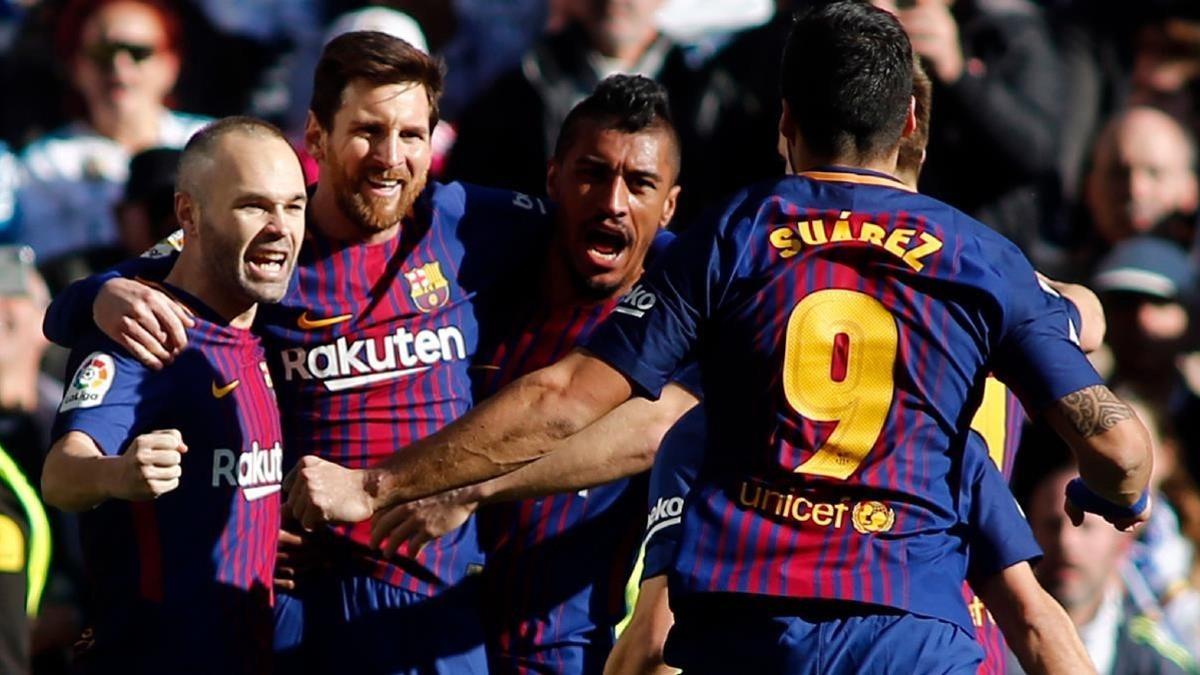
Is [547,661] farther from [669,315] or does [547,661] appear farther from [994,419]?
[669,315]

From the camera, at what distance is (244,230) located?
6078mm

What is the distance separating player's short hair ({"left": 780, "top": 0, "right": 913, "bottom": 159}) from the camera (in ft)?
17.4

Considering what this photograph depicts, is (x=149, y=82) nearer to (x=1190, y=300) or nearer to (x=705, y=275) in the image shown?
(x=1190, y=300)

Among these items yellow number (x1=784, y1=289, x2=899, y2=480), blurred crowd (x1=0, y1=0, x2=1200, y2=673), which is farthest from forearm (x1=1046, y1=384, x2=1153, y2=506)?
blurred crowd (x1=0, y1=0, x2=1200, y2=673)

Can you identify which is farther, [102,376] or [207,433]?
[207,433]

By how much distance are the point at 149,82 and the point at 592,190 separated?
396 cm

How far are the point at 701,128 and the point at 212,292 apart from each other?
3.27 m

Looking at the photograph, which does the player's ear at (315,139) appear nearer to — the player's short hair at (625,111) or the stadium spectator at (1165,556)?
the player's short hair at (625,111)

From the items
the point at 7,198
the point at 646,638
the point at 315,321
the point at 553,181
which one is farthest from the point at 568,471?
the point at 7,198

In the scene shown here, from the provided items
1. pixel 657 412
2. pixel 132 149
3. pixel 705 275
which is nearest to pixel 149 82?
pixel 132 149

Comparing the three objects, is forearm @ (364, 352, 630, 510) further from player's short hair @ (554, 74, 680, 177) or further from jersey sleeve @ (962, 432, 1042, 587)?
player's short hair @ (554, 74, 680, 177)

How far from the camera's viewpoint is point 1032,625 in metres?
5.77

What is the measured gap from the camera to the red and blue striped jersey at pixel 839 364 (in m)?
5.18

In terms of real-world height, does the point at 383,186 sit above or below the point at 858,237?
above
